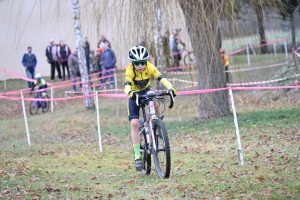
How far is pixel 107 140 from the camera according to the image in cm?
1470

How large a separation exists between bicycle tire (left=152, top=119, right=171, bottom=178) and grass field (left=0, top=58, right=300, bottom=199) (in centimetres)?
13

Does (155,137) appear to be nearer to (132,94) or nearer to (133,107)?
(133,107)

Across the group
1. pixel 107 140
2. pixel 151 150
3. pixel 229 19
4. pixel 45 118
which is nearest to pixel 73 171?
pixel 151 150

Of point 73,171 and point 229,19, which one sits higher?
point 229,19

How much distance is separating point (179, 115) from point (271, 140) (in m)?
7.28

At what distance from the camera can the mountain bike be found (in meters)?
8.18

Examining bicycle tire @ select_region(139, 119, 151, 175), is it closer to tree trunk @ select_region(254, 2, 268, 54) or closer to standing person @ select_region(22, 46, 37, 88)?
tree trunk @ select_region(254, 2, 268, 54)

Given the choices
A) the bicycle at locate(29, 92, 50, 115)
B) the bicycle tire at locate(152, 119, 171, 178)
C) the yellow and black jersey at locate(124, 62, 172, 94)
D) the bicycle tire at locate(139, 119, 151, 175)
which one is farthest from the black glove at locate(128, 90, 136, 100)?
the bicycle at locate(29, 92, 50, 115)

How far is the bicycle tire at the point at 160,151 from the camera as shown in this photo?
26.9 ft

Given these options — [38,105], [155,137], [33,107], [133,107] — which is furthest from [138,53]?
[33,107]

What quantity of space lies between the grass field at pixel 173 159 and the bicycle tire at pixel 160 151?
→ 5.2 inches

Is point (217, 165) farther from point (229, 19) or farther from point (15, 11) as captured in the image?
point (15, 11)

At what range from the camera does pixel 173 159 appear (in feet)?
35.1

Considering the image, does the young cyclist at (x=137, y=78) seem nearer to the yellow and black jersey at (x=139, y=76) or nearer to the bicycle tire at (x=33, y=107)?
the yellow and black jersey at (x=139, y=76)
